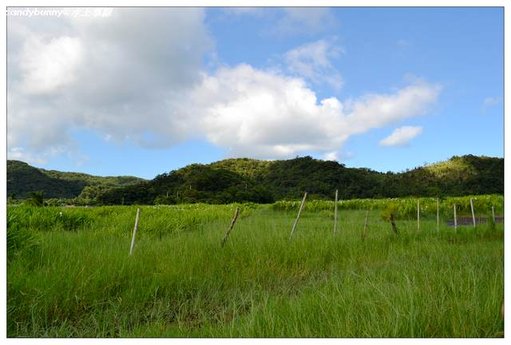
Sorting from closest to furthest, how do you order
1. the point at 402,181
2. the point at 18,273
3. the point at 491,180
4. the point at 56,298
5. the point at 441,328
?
the point at 441,328 → the point at 56,298 → the point at 18,273 → the point at 491,180 → the point at 402,181

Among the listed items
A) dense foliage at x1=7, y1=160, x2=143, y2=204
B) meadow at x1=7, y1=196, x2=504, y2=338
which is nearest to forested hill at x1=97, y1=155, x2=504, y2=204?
dense foliage at x1=7, y1=160, x2=143, y2=204

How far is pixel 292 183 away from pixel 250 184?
3540mm

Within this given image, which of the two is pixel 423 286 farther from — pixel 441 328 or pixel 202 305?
pixel 202 305

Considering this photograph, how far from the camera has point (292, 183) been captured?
35281mm

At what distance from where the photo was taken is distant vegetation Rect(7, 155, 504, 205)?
2575 centimetres

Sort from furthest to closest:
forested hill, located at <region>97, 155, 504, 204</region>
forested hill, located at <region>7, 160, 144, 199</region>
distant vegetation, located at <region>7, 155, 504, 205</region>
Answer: forested hill, located at <region>7, 160, 144, 199</region> → distant vegetation, located at <region>7, 155, 504, 205</region> → forested hill, located at <region>97, 155, 504, 204</region>

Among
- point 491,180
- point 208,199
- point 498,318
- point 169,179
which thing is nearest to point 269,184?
point 208,199

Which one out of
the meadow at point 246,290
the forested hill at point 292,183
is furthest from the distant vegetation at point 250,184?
the meadow at point 246,290

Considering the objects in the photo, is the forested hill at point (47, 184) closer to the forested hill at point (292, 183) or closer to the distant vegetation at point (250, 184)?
the distant vegetation at point (250, 184)

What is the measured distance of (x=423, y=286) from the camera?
128 inches

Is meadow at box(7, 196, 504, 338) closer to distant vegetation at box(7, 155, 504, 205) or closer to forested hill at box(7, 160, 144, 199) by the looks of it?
distant vegetation at box(7, 155, 504, 205)

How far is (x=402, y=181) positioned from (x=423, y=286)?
110ft

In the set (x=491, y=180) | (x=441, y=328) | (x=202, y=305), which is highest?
(x=491, y=180)
